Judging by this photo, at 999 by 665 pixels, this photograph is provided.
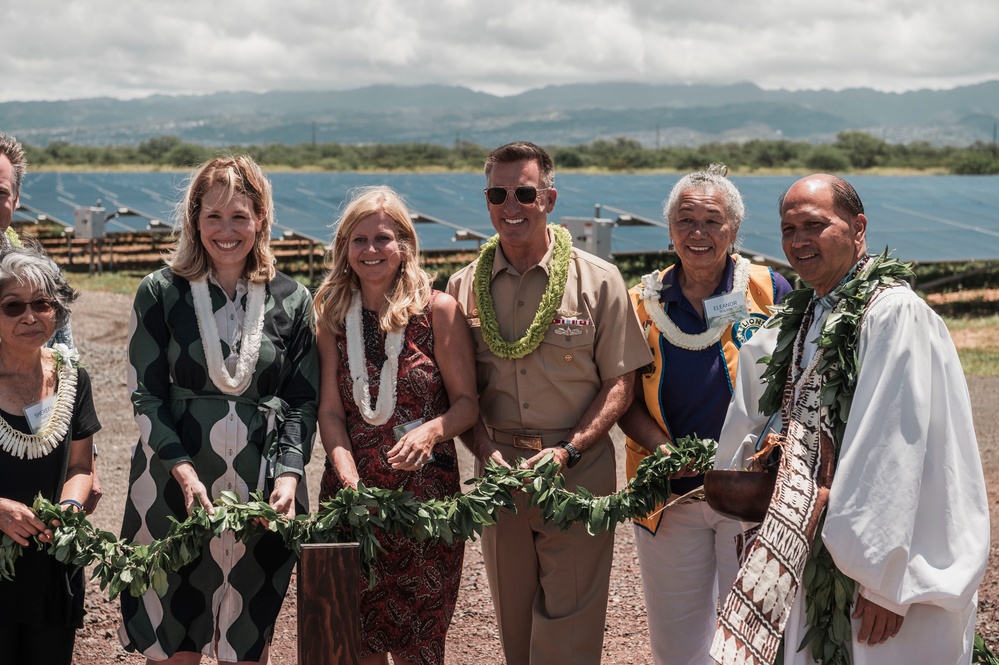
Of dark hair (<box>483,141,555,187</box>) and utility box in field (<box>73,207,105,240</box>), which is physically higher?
dark hair (<box>483,141,555,187</box>)

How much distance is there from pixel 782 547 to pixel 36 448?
8.65 feet

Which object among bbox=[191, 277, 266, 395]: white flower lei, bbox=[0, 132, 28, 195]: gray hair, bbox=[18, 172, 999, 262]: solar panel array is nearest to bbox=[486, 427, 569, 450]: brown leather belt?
bbox=[191, 277, 266, 395]: white flower lei

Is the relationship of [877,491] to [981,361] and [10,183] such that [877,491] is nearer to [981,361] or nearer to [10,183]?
[10,183]

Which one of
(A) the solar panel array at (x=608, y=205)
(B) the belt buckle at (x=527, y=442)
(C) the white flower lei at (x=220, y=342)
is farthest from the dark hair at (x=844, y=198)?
(A) the solar panel array at (x=608, y=205)

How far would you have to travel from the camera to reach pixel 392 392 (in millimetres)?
4035

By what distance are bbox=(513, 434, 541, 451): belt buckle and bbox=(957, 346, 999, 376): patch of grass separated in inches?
437

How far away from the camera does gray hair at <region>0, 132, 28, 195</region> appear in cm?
445

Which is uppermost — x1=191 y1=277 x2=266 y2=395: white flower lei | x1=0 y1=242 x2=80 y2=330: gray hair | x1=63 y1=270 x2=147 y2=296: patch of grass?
x1=0 y1=242 x2=80 y2=330: gray hair

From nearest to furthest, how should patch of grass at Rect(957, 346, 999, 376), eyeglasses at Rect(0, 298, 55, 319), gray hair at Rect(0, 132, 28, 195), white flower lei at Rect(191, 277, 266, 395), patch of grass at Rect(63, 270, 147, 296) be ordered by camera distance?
eyeglasses at Rect(0, 298, 55, 319) < white flower lei at Rect(191, 277, 266, 395) < gray hair at Rect(0, 132, 28, 195) < patch of grass at Rect(957, 346, 999, 376) < patch of grass at Rect(63, 270, 147, 296)

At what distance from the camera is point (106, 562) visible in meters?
3.79

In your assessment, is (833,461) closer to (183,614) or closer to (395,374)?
(395,374)

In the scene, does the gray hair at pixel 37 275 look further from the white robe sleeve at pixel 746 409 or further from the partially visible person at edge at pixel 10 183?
the white robe sleeve at pixel 746 409

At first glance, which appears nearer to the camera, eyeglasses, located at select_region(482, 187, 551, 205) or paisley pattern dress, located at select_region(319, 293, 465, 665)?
paisley pattern dress, located at select_region(319, 293, 465, 665)

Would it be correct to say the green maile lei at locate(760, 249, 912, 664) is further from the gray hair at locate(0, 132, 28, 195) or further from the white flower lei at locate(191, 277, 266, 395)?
the gray hair at locate(0, 132, 28, 195)
